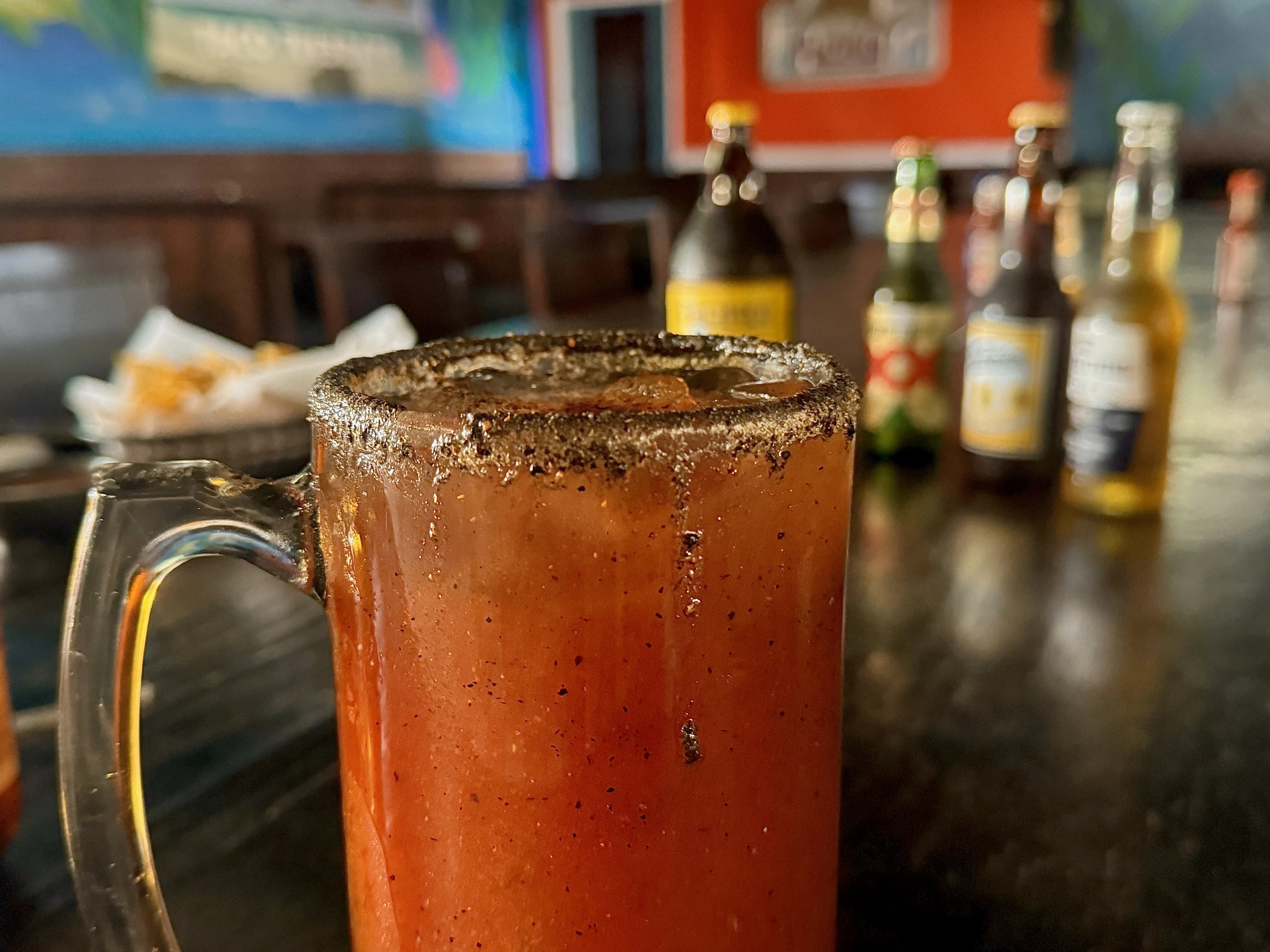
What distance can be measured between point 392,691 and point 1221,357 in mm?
1698

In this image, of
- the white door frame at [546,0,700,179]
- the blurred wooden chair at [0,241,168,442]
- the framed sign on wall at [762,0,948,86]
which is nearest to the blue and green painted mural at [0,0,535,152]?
the white door frame at [546,0,700,179]

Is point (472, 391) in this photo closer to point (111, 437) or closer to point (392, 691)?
point (392, 691)

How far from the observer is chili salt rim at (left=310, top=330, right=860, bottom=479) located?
27cm

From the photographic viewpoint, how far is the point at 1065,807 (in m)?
0.48

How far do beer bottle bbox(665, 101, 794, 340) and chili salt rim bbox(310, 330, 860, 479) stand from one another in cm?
67

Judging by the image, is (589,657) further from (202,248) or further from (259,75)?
(259,75)

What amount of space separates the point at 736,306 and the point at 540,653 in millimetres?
756

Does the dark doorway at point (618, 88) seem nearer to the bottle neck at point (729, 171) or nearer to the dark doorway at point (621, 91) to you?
the dark doorway at point (621, 91)

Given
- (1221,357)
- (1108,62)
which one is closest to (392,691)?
(1221,357)

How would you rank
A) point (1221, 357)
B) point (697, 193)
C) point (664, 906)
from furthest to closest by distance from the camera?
point (697, 193), point (1221, 357), point (664, 906)

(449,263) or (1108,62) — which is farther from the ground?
(1108,62)

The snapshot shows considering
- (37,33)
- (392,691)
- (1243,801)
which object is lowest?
(1243,801)

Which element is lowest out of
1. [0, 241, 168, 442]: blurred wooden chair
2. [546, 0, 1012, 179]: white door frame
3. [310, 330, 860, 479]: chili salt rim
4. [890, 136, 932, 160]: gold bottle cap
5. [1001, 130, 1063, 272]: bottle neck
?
[0, 241, 168, 442]: blurred wooden chair

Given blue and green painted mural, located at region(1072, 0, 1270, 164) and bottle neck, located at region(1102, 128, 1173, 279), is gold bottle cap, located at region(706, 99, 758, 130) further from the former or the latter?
blue and green painted mural, located at region(1072, 0, 1270, 164)
